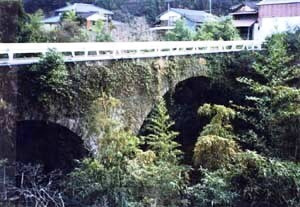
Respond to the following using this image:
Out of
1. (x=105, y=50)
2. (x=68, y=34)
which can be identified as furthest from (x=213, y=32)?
(x=105, y=50)

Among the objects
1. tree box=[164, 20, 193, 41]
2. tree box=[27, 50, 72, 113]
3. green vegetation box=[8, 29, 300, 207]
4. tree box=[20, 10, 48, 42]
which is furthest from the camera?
tree box=[164, 20, 193, 41]

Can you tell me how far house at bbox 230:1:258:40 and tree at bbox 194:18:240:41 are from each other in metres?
4.28

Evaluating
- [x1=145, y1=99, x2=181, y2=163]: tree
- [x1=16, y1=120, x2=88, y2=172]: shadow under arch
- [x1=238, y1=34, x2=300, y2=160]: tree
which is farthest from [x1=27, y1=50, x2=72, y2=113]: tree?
[x1=238, y1=34, x2=300, y2=160]: tree

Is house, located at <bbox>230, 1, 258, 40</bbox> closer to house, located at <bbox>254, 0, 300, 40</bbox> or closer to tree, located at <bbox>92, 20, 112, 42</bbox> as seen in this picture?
house, located at <bbox>254, 0, 300, 40</bbox>

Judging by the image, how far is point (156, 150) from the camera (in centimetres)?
813

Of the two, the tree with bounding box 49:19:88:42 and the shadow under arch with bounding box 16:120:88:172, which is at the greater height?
the tree with bounding box 49:19:88:42

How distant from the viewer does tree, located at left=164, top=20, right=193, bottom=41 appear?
1546 cm

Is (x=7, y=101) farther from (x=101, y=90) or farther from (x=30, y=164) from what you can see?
(x=101, y=90)

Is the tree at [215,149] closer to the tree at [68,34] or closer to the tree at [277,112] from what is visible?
the tree at [277,112]

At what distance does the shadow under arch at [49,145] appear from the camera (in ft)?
26.2

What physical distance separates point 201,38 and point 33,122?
7.97 meters

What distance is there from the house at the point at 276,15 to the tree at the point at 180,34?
261 cm

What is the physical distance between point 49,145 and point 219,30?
8.64m

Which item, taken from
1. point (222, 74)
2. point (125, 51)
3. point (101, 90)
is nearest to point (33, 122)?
point (101, 90)
